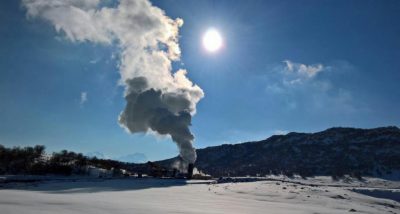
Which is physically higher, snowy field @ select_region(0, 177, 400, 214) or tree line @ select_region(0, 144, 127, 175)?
tree line @ select_region(0, 144, 127, 175)

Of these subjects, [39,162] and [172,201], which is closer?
[172,201]

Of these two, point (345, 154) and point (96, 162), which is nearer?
Result: point (96, 162)

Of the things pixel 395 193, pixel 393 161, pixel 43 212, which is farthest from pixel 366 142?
pixel 43 212

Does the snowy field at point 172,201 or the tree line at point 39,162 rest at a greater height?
the tree line at point 39,162

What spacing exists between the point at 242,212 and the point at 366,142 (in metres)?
195

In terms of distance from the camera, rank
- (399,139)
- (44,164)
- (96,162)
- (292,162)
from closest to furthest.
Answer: (44,164) < (96,162) < (292,162) < (399,139)

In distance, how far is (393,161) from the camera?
506ft

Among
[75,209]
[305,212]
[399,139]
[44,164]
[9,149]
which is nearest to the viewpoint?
[75,209]

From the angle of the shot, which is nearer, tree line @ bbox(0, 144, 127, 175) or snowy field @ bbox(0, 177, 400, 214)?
snowy field @ bbox(0, 177, 400, 214)

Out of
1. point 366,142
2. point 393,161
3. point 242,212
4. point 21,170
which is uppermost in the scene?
point 366,142

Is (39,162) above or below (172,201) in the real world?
above

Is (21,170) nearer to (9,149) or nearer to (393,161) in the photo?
(9,149)

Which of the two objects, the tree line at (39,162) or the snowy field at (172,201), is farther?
the tree line at (39,162)

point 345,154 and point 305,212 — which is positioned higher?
point 345,154
